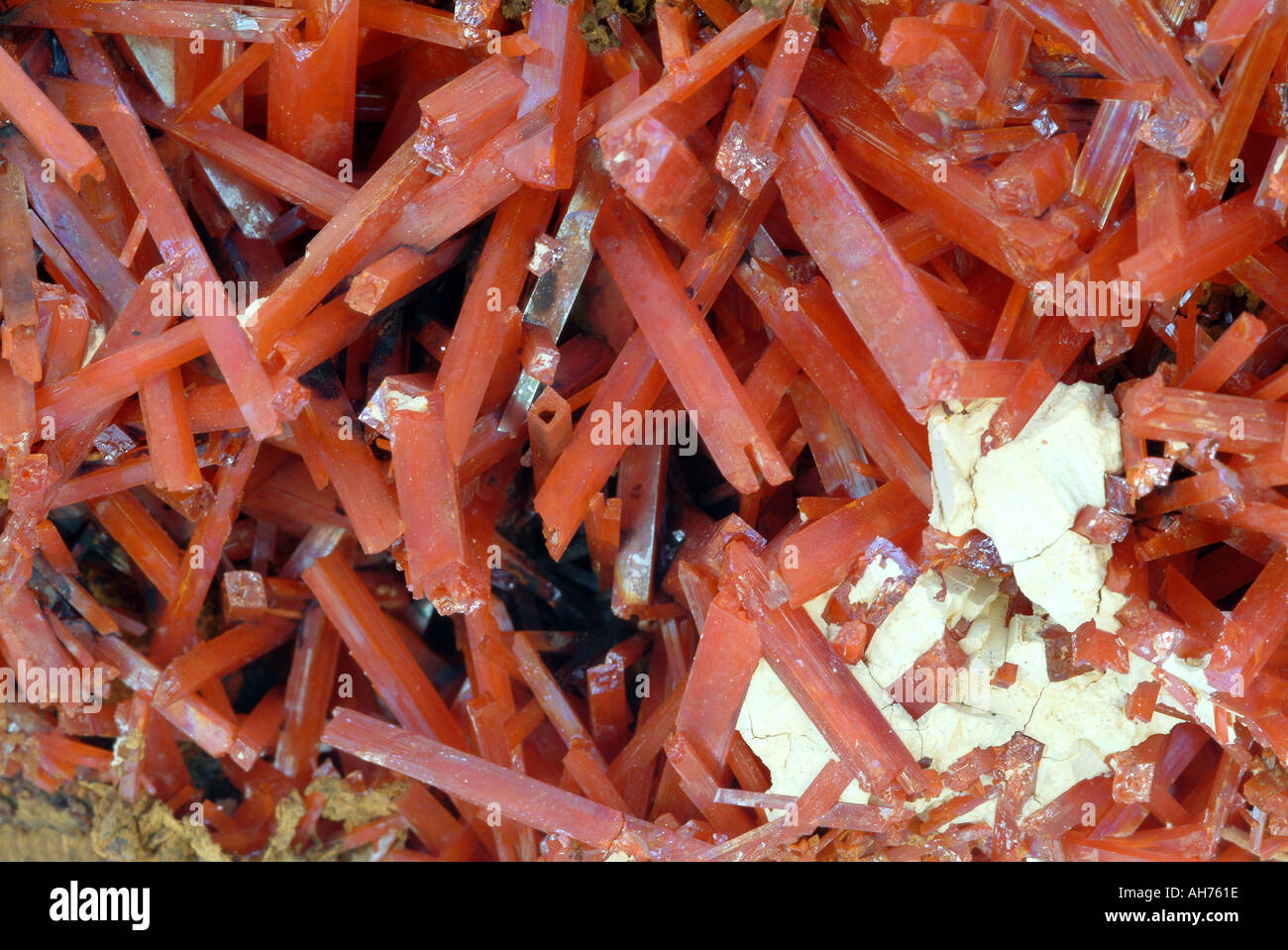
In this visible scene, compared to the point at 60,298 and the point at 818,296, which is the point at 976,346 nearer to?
the point at 818,296

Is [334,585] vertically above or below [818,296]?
below

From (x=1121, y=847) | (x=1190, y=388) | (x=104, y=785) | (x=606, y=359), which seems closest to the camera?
(x=1190, y=388)

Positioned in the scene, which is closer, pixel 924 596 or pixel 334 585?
pixel 924 596

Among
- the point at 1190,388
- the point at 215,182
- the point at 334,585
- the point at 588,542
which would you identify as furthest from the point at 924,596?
the point at 215,182

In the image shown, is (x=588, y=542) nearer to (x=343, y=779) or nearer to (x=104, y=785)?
(x=343, y=779)

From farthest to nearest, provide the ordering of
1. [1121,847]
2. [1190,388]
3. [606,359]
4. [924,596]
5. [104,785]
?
1. [104,785]
2. [606,359]
3. [1121,847]
4. [924,596]
5. [1190,388]

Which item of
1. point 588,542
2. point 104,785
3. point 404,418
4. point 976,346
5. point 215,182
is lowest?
point 104,785
